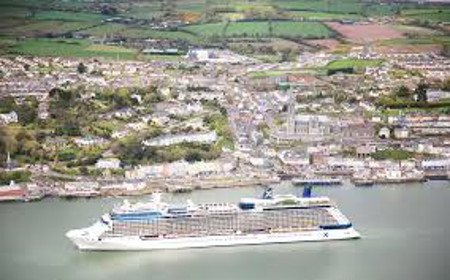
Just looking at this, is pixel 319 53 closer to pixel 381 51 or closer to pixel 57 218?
pixel 381 51

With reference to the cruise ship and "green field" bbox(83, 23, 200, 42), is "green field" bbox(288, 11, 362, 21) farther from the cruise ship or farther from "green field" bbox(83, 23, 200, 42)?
the cruise ship

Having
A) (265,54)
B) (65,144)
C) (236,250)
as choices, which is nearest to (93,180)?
(65,144)

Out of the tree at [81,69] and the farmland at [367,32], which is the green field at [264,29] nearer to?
the farmland at [367,32]

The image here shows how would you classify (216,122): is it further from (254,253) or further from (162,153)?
(254,253)

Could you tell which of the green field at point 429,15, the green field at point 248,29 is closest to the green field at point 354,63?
the green field at point 429,15

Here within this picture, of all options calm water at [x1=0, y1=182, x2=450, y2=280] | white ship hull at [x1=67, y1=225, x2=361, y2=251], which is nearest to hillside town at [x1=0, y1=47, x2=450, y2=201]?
calm water at [x1=0, y1=182, x2=450, y2=280]

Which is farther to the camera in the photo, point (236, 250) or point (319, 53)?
point (319, 53)

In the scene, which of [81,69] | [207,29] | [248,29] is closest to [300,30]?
[248,29]
